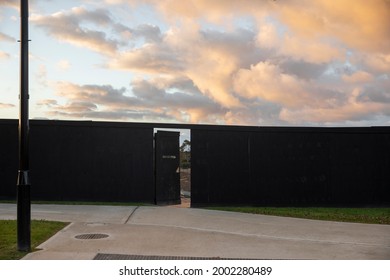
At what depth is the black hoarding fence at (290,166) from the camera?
16969 millimetres

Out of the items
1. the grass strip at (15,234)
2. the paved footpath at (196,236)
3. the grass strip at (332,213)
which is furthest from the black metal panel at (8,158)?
the grass strip at (332,213)

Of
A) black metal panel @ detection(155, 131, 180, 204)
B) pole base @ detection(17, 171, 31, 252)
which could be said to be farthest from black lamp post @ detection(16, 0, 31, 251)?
black metal panel @ detection(155, 131, 180, 204)

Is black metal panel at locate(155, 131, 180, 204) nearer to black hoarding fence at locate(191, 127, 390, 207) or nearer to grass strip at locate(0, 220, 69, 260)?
black hoarding fence at locate(191, 127, 390, 207)

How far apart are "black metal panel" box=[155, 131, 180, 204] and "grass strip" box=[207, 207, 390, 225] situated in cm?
166

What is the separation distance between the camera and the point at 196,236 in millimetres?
10289

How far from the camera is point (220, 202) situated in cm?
1698

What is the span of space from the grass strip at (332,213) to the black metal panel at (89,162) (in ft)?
9.95

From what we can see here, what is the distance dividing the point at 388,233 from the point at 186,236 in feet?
17.1

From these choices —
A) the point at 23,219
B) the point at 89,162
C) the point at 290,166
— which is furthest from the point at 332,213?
the point at 23,219

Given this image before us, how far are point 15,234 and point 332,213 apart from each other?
1043cm

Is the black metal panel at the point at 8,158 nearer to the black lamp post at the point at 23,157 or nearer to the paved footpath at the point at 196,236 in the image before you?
the paved footpath at the point at 196,236

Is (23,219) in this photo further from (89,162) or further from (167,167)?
(167,167)
